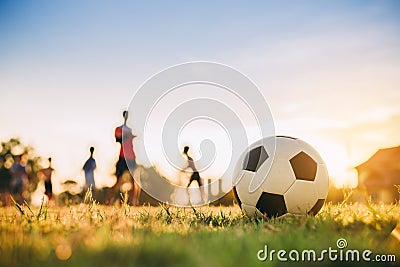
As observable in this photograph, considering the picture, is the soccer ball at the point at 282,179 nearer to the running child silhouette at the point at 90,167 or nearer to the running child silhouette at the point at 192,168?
the running child silhouette at the point at 192,168

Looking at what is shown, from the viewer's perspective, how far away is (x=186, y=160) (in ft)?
37.0

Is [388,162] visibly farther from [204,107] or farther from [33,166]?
[33,166]

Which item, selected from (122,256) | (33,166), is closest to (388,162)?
(122,256)

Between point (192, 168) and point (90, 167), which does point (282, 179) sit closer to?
point (192, 168)

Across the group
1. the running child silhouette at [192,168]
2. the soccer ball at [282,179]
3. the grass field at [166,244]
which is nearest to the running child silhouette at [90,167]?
the running child silhouette at [192,168]

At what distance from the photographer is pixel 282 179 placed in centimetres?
536

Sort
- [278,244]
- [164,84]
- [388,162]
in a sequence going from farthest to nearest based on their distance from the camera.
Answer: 1. [388,162]
2. [164,84]
3. [278,244]

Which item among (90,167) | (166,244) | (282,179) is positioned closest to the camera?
(166,244)

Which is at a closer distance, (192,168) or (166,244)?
(166,244)

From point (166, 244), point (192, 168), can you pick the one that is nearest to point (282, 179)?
point (166, 244)

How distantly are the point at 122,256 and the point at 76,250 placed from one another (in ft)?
1.12

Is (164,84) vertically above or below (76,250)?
above

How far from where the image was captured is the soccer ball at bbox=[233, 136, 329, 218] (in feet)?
17.6

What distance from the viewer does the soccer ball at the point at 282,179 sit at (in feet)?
17.6
